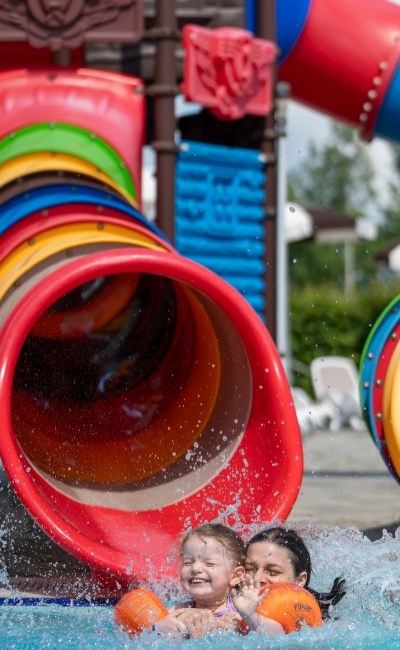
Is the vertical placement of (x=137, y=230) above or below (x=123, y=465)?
above

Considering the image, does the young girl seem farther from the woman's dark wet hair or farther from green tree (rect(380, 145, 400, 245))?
green tree (rect(380, 145, 400, 245))

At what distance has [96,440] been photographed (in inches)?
221

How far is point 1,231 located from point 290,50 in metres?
3.29

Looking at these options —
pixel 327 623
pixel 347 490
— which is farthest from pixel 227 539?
pixel 347 490

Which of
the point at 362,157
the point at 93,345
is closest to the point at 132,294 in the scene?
the point at 93,345

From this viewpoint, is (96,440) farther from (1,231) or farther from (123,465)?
(1,231)

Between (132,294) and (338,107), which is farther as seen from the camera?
(338,107)

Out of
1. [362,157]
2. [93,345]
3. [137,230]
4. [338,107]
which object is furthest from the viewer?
[362,157]

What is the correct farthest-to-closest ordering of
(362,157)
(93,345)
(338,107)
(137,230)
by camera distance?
(362,157) → (338,107) → (93,345) → (137,230)

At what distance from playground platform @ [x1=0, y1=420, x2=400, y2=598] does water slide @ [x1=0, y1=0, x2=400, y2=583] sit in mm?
229

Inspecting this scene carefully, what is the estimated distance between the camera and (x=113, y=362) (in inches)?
244

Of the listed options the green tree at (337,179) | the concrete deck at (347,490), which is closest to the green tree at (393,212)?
the green tree at (337,179)

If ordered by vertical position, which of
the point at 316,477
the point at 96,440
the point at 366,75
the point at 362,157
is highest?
the point at 366,75

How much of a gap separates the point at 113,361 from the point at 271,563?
8.98 ft
